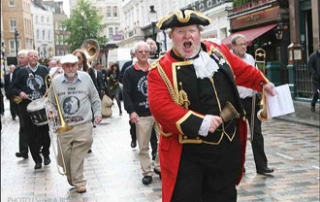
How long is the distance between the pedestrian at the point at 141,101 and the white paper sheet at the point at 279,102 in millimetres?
3393

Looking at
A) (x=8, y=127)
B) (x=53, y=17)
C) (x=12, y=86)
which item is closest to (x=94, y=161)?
(x=12, y=86)

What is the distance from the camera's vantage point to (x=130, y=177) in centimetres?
716

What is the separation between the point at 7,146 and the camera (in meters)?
11.0

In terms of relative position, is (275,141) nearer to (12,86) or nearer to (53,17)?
(12,86)

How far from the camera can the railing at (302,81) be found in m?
Result: 16.2

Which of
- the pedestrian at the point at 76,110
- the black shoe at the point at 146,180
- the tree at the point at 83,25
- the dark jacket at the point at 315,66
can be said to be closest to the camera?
the tree at the point at 83,25

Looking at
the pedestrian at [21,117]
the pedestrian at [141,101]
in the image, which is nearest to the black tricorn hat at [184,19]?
the pedestrian at [141,101]

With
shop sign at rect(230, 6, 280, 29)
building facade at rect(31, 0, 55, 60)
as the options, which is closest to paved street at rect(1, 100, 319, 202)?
building facade at rect(31, 0, 55, 60)

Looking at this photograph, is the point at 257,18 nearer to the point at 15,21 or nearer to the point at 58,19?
the point at 58,19

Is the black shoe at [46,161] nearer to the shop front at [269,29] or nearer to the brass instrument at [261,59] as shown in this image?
the brass instrument at [261,59]

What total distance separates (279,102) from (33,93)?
504 cm

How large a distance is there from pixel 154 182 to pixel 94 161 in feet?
6.40

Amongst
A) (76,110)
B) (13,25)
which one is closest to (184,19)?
(13,25)

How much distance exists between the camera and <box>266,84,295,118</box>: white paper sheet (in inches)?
134
